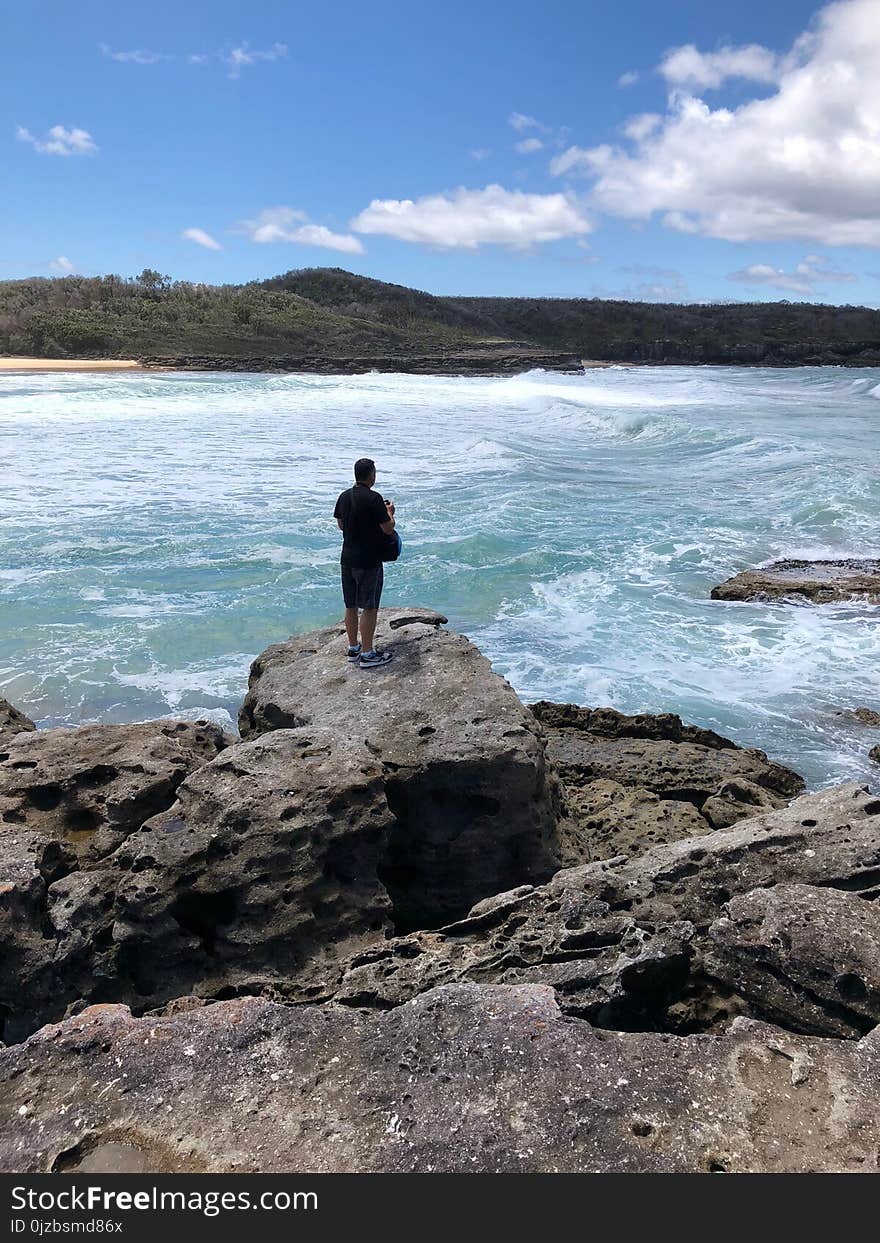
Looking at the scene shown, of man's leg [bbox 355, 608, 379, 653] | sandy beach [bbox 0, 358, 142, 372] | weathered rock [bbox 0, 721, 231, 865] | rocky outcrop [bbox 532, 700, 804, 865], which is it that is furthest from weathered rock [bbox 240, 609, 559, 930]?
sandy beach [bbox 0, 358, 142, 372]

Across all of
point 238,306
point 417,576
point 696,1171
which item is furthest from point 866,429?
point 238,306

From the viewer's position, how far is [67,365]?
47906mm

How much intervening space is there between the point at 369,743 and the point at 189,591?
23.3 ft

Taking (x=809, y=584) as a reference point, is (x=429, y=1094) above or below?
above

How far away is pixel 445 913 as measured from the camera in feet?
14.5

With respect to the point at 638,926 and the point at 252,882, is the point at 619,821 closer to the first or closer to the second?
the point at 638,926

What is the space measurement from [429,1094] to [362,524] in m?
4.12

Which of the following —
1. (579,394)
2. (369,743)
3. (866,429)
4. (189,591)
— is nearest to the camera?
(369,743)

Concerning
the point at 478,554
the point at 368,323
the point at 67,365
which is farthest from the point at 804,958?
the point at 368,323

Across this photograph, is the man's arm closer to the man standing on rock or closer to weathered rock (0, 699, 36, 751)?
the man standing on rock

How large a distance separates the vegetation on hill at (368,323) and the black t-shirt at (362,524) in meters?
54.0

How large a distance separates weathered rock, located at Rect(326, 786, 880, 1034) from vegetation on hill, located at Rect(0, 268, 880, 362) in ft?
187

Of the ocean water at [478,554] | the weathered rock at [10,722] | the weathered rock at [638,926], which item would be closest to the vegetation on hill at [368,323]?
the ocean water at [478,554]

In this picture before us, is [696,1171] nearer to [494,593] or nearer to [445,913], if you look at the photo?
[445,913]
